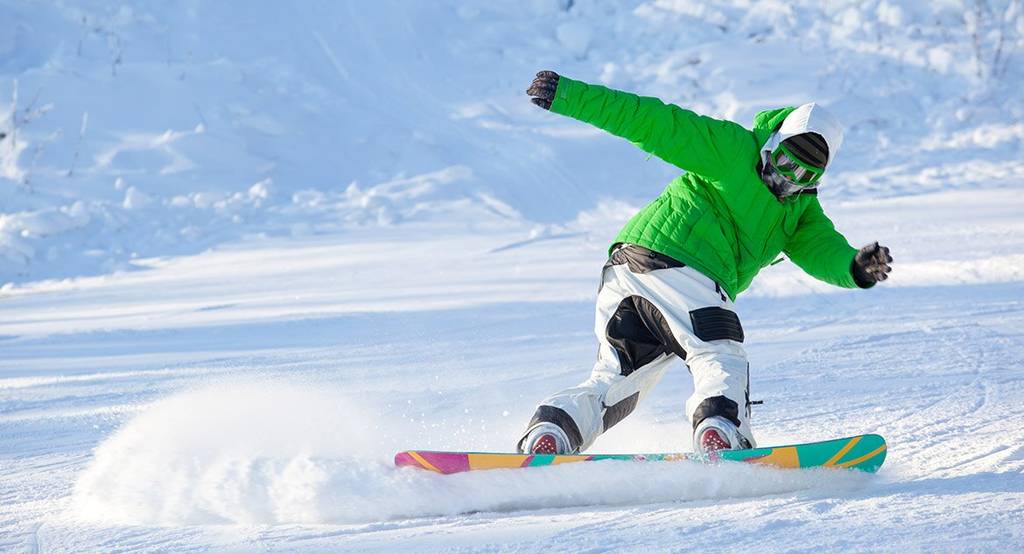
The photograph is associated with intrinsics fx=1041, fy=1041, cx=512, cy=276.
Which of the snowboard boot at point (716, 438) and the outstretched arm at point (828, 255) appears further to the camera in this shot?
the outstretched arm at point (828, 255)

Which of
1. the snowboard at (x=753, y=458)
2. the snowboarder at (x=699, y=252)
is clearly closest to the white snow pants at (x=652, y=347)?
the snowboarder at (x=699, y=252)

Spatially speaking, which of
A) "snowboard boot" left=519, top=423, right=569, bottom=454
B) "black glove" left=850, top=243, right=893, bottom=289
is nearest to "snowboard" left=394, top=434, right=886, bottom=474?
"snowboard boot" left=519, top=423, right=569, bottom=454

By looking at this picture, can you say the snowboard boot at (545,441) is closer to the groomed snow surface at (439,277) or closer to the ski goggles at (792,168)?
the groomed snow surface at (439,277)

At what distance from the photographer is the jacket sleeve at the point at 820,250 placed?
11.8 feet

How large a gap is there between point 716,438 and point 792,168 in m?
0.93

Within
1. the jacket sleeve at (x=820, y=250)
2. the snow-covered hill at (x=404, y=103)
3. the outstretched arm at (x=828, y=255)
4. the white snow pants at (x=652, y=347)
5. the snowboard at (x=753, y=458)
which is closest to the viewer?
the snowboard at (x=753, y=458)

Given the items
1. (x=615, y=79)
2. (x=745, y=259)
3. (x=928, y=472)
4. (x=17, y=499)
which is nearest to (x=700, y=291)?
(x=745, y=259)

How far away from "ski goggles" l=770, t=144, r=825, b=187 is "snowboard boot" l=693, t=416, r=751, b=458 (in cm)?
85

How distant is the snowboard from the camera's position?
3.13 metres

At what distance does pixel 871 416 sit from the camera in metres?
4.39

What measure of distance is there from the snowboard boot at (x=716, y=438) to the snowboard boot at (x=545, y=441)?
17.2 inches

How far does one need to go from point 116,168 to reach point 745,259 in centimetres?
821

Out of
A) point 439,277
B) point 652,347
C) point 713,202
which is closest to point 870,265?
point 713,202

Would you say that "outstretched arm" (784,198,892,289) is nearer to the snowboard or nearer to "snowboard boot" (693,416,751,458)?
the snowboard
